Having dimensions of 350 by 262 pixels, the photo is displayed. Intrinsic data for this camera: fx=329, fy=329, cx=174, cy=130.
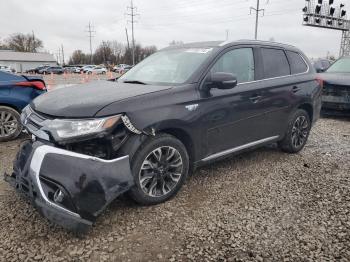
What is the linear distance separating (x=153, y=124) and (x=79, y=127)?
72 centimetres

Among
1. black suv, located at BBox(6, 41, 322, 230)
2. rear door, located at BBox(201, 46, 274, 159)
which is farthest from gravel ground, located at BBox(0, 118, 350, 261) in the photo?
rear door, located at BBox(201, 46, 274, 159)

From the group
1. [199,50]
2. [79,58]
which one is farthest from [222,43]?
[79,58]

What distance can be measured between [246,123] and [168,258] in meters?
2.18

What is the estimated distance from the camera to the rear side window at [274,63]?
4617 mm

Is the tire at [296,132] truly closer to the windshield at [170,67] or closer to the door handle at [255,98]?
the door handle at [255,98]

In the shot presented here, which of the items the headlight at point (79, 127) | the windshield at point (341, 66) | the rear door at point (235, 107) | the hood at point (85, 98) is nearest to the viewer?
the headlight at point (79, 127)

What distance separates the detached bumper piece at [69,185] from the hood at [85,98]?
381 mm

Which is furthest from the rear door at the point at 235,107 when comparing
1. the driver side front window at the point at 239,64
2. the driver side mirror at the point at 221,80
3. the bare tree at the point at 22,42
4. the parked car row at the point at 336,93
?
the bare tree at the point at 22,42

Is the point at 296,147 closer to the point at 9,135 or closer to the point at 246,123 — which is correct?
the point at 246,123

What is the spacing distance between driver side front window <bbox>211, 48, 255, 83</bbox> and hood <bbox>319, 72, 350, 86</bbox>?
4.96 meters

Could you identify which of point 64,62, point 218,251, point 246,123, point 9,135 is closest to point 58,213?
point 218,251

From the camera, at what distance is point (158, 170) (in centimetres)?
344

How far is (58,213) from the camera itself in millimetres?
2699

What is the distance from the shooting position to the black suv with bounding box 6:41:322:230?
2.80m
